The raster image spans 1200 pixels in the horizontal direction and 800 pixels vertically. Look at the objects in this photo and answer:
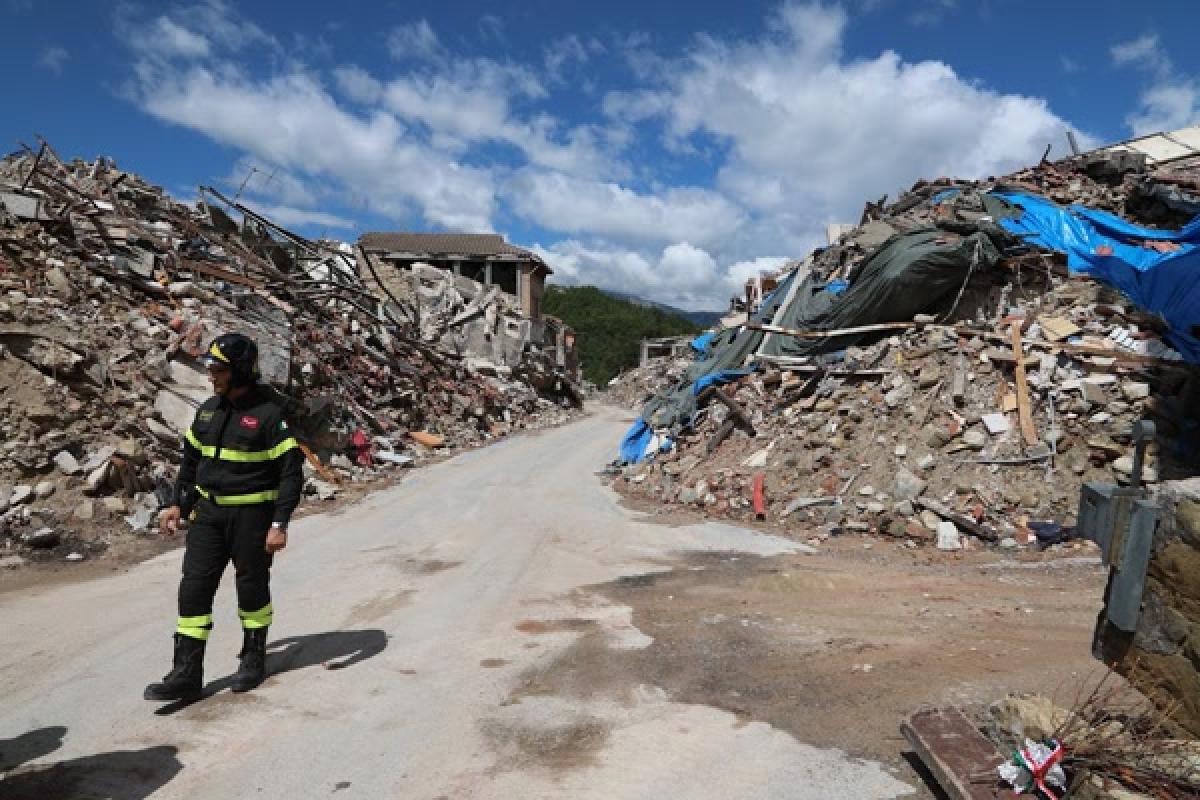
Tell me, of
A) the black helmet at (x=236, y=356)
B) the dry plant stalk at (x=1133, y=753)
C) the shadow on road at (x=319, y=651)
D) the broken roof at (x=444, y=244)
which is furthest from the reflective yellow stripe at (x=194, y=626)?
the broken roof at (x=444, y=244)

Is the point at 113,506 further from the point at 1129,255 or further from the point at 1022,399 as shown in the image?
the point at 1129,255

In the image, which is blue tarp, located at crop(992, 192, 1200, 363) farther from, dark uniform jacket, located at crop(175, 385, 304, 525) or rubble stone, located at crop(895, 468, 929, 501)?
dark uniform jacket, located at crop(175, 385, 304, 525)

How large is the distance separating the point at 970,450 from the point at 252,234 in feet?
47.8

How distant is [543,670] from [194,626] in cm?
182

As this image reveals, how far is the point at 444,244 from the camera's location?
38188 mm

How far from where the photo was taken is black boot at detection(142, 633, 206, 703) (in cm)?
353

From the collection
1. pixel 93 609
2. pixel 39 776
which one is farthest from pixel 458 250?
pixel 39 776

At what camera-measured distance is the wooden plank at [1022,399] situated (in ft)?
26.5

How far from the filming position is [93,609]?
5230 millimetres

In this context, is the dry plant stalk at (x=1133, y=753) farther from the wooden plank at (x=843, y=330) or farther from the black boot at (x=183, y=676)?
the wooden plank at (x=843, y=330)

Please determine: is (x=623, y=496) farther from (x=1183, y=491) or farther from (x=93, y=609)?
(x=1183, y=491)

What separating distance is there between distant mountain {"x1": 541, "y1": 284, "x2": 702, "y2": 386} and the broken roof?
15.4 metres

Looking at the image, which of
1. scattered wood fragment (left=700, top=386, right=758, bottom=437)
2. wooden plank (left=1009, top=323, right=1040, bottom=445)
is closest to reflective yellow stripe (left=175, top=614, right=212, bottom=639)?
wooden plank (left=1009, top=323, right=1040, bottom=445)

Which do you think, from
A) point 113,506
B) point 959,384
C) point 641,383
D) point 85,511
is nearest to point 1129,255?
point 959,384
